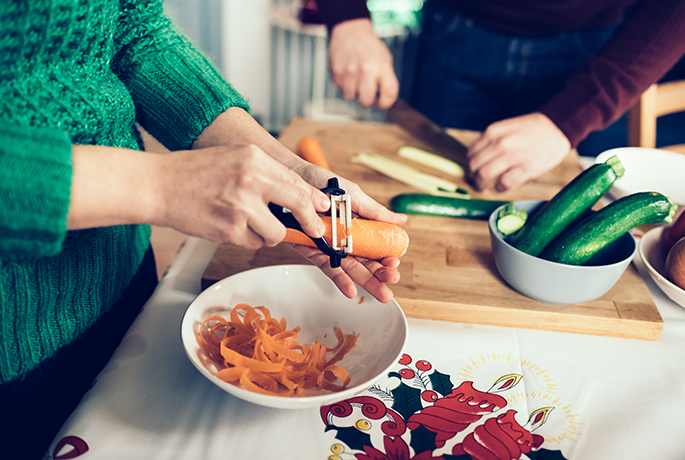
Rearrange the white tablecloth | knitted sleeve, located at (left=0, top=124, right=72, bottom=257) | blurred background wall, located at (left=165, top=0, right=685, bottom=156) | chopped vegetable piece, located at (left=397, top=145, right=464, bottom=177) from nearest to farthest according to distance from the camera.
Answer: knitted sleeve, located at (left=0, top=124, right=72, bottom=257) < the white tablecloth < chopped vegetable piece, located at (left=397, top=145, right=464, bottom=177) < blurred background wall, located at (left=165, top=0, right=685, bottom=156)

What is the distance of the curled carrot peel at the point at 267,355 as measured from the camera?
26.4 inches

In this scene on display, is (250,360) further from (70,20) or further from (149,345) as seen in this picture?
(70,20)

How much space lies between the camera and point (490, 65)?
1842mm

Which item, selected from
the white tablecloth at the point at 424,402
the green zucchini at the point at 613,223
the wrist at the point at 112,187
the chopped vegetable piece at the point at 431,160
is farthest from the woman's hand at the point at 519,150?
the wrist at the point at 112,187

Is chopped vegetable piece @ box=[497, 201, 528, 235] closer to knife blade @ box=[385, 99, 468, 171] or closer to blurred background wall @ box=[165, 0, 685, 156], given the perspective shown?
knife blade @ box=[385, 99, 468, 171]

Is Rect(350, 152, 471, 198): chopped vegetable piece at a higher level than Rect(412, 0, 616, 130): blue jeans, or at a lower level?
lower

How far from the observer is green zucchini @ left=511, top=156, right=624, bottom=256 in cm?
95

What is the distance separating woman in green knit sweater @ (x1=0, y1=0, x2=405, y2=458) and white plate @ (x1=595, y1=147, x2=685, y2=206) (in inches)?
33.7

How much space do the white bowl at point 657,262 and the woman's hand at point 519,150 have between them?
1.30ft

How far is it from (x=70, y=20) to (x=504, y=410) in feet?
2.90

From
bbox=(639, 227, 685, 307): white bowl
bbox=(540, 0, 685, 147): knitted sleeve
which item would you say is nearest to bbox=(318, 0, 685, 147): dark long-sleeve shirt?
bbox=(540, 0, 685, 147): knitted sleeve

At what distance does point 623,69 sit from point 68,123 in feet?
4.87

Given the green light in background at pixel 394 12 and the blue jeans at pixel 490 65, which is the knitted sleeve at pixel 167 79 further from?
the green light in background at pixel 394 12

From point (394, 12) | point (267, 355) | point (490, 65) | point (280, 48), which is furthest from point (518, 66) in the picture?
point (280, 48)
